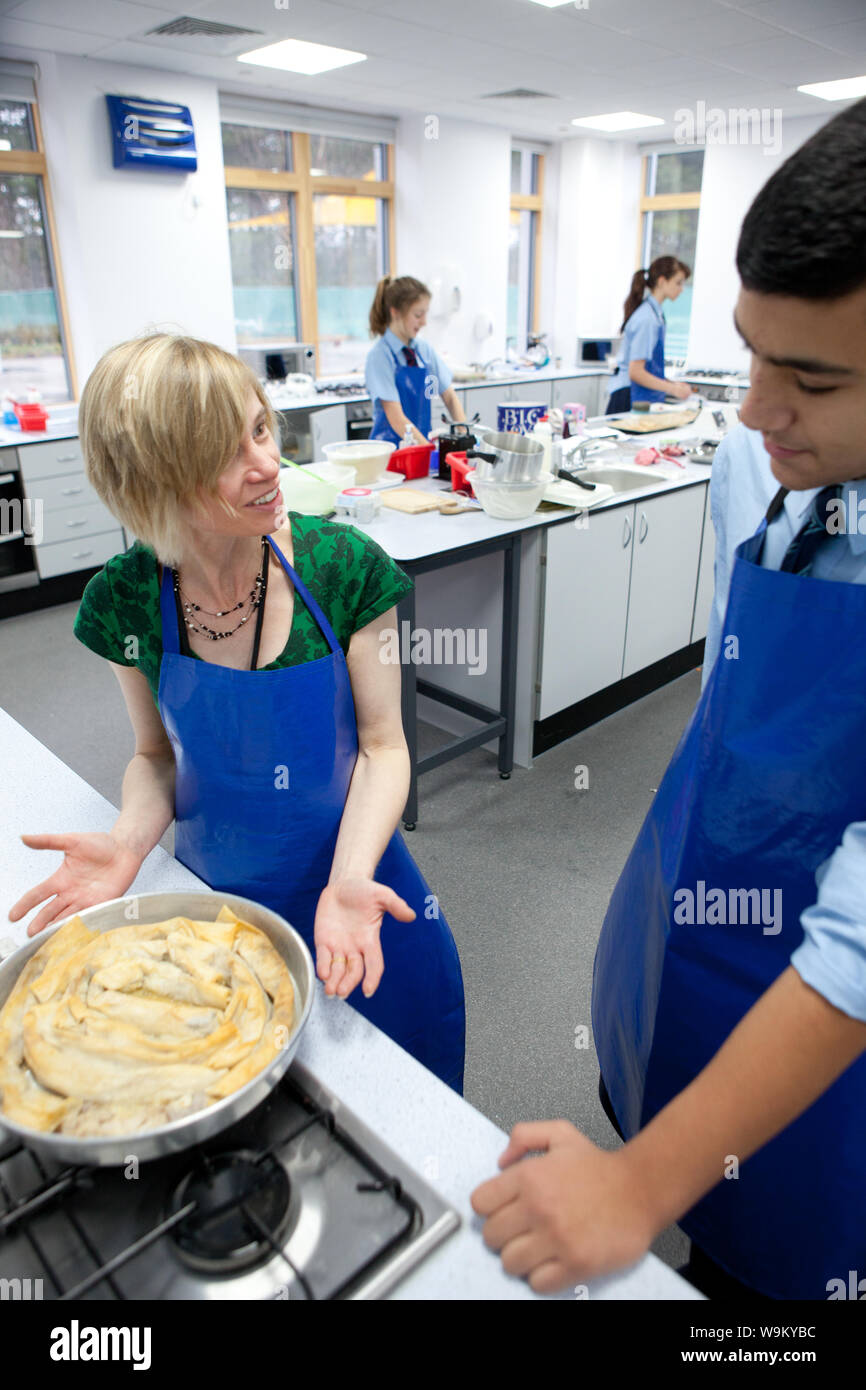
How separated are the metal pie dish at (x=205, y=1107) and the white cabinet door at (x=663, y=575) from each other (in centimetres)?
281

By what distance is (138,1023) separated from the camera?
0.80 m

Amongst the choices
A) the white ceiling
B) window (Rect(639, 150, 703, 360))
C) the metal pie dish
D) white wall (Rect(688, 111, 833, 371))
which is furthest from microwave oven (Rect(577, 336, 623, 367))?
the metal pie dish

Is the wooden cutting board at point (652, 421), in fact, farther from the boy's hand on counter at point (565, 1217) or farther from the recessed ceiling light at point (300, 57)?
the boy's hand on counter at point (565, 1217)

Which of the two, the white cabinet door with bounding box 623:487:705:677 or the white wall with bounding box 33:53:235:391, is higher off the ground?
the white wall with bounding box 33:53:235:391

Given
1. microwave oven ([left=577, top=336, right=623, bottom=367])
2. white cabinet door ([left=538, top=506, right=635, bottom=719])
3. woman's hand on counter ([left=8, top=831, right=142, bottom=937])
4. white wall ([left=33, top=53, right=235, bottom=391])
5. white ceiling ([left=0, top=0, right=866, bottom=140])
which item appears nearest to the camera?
woman's hand on counter ([left=8, top=831, right=142, bottom=937])

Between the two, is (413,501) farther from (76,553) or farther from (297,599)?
A: (76,553)

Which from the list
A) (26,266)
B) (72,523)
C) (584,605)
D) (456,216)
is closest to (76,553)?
(72,523)

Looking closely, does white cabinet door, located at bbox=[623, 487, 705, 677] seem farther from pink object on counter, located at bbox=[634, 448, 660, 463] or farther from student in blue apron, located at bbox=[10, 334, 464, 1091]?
student in blue apron, located at bbox=[10, 334, 464, 1091]

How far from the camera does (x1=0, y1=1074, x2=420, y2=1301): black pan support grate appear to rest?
0.64 meters

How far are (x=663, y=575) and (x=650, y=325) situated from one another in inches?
90.6

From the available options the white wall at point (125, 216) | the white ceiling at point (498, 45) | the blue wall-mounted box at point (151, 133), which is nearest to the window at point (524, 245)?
the white ceiling at point (498, 45)

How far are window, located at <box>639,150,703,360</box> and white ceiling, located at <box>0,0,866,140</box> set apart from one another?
6.29 ft

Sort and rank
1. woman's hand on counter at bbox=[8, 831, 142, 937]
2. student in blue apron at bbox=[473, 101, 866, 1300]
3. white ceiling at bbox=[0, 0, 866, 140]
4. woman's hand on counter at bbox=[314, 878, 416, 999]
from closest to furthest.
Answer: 1. student in blue apron at bbox=[473, 101, 866, 1300]
2. woman's hand on counter at bbox=[314, 878, 416, 999]
3. woman's hand on counter at bbox=[8, 831, 142, 937]
4. white ceiling at bbox=[0, 0, 866, 140]

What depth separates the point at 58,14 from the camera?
4.08m
